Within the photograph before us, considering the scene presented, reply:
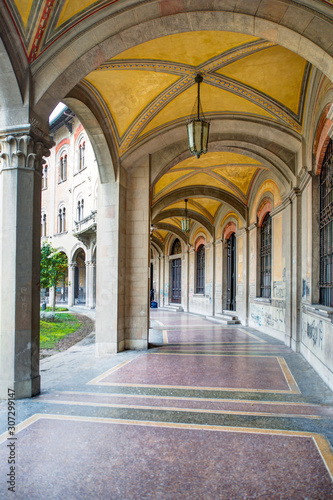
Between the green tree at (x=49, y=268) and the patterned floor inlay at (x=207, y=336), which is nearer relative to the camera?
the patterned floor inlay at (x=207, y=336)

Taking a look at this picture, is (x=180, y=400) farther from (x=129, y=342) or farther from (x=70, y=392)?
(x=129, y=342)

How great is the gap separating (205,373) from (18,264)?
3450 millimetres

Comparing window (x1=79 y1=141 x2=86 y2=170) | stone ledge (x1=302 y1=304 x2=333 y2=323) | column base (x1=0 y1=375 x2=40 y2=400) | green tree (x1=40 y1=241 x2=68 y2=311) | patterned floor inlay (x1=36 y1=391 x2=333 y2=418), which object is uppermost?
window (x1=79 y1=141 x2=86 y2=170)

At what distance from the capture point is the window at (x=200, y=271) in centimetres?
2008

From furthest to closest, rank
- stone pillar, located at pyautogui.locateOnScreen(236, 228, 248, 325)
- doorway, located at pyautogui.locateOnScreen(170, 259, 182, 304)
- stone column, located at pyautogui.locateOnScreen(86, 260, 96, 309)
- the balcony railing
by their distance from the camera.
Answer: doorway, located at pyautogui.locateOnScreen(170, 259, 182, 304)
stone column, located at pyautogui.locateOnScreen(86, 260, 96, 309)
the balcony railing
stone pillar, located at pyautogui.locateOnScreen(236, 228, 248, 325)

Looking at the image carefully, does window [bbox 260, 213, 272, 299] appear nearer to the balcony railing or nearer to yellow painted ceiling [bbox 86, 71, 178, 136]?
yellow painted ceiling [bbox 86, 71, 178, 136]

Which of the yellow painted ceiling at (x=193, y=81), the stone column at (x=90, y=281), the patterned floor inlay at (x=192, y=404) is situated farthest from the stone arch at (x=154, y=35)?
the stone column at (x=90, y=281)

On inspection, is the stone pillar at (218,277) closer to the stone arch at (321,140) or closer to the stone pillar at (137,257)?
the stone pillar at (137,257)

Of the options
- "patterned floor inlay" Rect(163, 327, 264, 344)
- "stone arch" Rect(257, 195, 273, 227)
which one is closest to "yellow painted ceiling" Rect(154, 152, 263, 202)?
"stone arch" Rect(257, 195, 273, 227)

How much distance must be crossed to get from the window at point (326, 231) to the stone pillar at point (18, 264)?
467 centimetres

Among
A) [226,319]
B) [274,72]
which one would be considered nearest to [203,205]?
[226,319]

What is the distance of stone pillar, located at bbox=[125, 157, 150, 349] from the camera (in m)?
8.54

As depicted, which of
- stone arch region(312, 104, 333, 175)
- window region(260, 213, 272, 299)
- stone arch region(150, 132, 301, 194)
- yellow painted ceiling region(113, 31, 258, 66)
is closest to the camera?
yellow painted ceiling region(113, 31, 258, 66)

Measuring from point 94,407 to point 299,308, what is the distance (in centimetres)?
566
